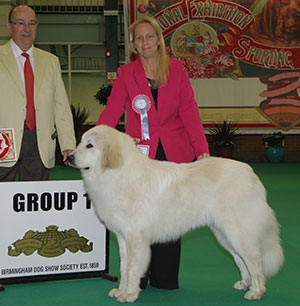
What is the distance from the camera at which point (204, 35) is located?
12.8 meters

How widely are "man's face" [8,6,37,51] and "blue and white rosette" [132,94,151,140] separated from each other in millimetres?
972

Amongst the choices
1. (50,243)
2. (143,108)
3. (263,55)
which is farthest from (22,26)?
(263,55)

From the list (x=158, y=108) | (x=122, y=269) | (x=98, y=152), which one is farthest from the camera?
(x=158, y=108)

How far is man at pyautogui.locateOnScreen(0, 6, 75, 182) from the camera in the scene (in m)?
3.83

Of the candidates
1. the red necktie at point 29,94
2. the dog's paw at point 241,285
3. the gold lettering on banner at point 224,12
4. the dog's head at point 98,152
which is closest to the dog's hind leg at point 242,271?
the dog's paw at point 241,285

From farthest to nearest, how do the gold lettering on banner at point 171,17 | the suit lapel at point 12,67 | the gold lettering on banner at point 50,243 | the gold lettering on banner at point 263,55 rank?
1. the gold lettering on banner at point 263,55
2. the gold lettering on banner at point 171,17
3. the gold lettering on banner at point 50,243
4. the suit lapel at point 12,67

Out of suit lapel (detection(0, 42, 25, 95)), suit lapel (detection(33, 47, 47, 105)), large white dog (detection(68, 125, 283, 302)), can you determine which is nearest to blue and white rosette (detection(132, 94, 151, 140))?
large white dog (detection(68, 125, 283, 302))

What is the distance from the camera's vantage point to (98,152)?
331 cm

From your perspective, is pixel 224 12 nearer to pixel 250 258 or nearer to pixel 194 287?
pixel 194 287

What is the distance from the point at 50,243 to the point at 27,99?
118cm

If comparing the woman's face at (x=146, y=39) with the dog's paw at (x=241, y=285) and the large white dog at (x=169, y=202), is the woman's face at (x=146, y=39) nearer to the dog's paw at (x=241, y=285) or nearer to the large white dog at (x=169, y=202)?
the large white dog at (x=169, y=202)

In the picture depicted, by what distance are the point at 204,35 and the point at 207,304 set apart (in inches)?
400

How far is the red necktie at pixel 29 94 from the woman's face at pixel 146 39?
0.88 metres

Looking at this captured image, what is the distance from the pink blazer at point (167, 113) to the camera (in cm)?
382
